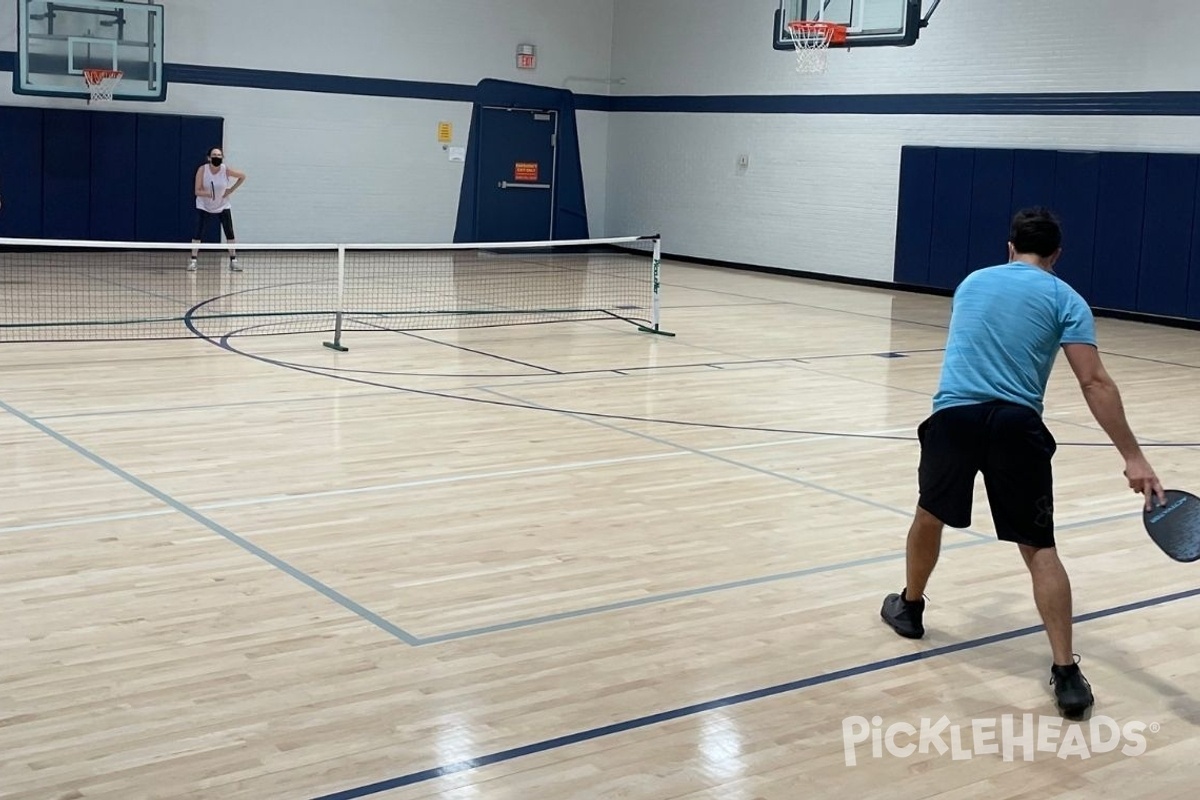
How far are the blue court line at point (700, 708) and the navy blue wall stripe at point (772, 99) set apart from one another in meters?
13.4

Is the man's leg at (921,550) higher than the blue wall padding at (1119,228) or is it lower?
lower

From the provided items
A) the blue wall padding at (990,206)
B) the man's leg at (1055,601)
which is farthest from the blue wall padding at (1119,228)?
the man's leg at (1055,601)

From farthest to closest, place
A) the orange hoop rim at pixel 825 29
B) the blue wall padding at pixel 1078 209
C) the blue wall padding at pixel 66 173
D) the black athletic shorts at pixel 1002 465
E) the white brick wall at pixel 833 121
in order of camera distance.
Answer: the blue wall padding at pixel 66 173 → the orange hoop rim at pixel 825 29 → the blue wall padding at pixel 1078 209 → the white brick wall at pixel 833 121 → the black athletic shorts at pixel 1002 465

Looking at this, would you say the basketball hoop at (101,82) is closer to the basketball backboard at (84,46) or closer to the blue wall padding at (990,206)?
the basketball backboard at (84,46)

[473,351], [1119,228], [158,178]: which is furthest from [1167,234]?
[158,178]

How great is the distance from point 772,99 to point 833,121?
1.52m

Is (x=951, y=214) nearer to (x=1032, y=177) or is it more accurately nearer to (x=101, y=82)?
(x=1032, y=177)

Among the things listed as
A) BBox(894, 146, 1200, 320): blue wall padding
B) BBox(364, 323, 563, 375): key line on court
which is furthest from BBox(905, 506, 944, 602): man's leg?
BBox(894, 146, 1200, 320): blue wall padding

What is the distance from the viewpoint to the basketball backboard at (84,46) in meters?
20.4

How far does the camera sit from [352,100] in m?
24.2

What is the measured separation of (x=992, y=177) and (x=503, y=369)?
10.3m

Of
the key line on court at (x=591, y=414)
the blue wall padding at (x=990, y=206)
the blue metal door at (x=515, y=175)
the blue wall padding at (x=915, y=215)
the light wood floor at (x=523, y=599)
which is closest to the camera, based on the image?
the light wood floor at (x=523, y=599)

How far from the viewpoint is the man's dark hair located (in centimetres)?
502

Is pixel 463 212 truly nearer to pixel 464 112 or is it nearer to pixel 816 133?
pixel 464 112
